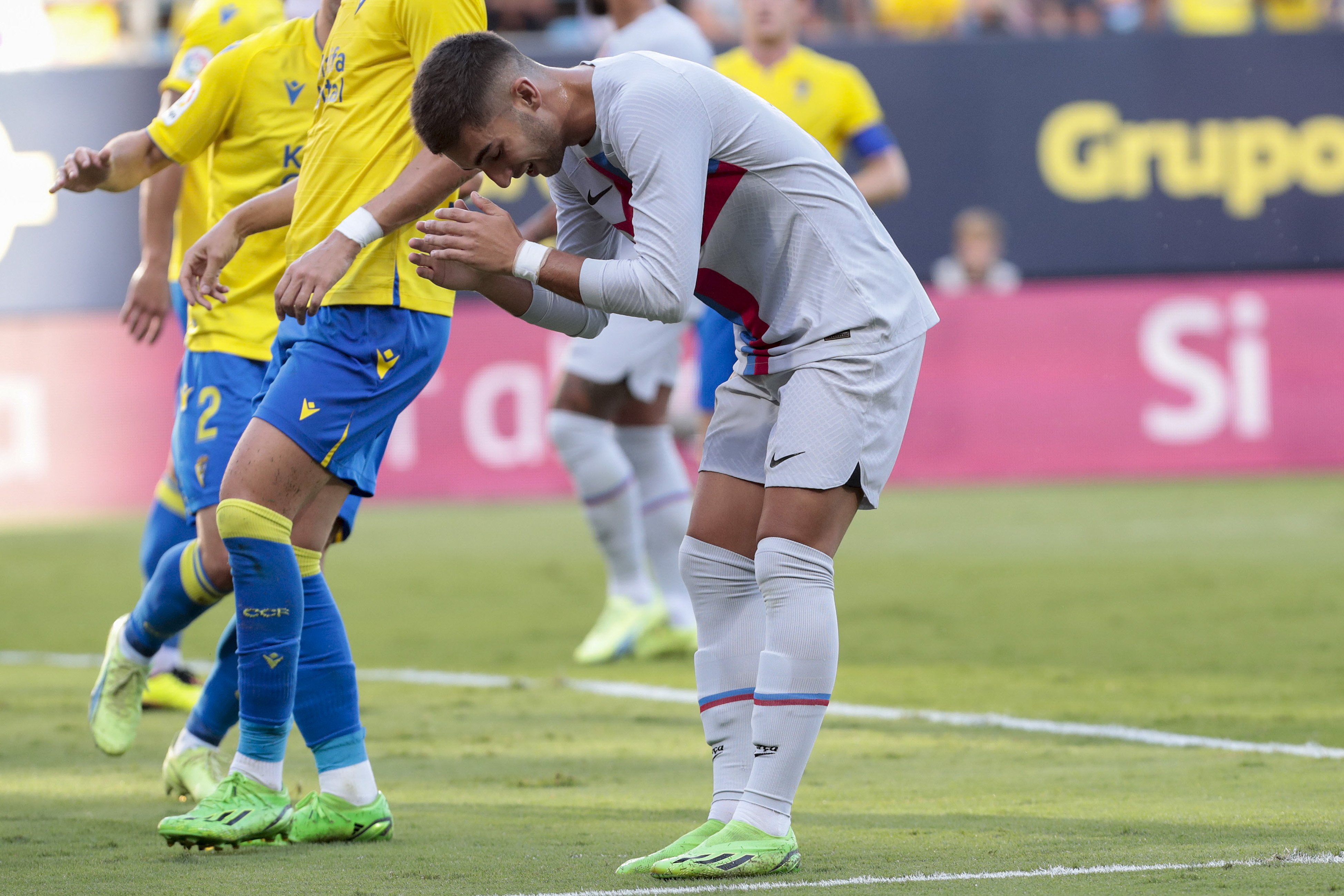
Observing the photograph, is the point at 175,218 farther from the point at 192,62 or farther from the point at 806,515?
the point at 806,515

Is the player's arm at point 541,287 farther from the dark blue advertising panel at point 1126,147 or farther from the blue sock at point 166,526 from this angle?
the dark blue advertising panel at point 1126,147

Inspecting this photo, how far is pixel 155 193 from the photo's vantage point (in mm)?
5367

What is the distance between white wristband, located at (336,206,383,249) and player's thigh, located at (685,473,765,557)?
2.72ft

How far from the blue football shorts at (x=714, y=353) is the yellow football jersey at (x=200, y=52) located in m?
1.64

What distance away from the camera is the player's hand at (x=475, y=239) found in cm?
A: 345

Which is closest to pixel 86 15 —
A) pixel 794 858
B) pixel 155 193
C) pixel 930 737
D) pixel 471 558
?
pixel 471 558

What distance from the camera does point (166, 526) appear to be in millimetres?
5727

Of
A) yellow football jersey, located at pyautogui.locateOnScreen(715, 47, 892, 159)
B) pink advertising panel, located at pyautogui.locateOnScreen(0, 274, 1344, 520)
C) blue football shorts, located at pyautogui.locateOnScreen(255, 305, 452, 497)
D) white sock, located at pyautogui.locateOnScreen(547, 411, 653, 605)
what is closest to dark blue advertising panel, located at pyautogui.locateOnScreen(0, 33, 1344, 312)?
pink advertising panel, located at pyautogui.locateOnScreen(0, 274, 1344, 520)

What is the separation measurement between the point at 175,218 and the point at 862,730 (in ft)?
8.13

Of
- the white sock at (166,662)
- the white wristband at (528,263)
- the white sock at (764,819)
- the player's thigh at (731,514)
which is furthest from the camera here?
the white sock at (166,662)

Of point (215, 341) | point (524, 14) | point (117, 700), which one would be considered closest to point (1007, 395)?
point (524, 14)

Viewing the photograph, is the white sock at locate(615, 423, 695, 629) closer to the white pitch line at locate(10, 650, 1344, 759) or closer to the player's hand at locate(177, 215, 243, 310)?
the white pitch line at locate(10, 650, 1344, 759)

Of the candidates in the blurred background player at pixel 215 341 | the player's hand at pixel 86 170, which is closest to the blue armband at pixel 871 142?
the blurred background player at pixel 215 341

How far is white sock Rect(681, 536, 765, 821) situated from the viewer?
12.6ft
